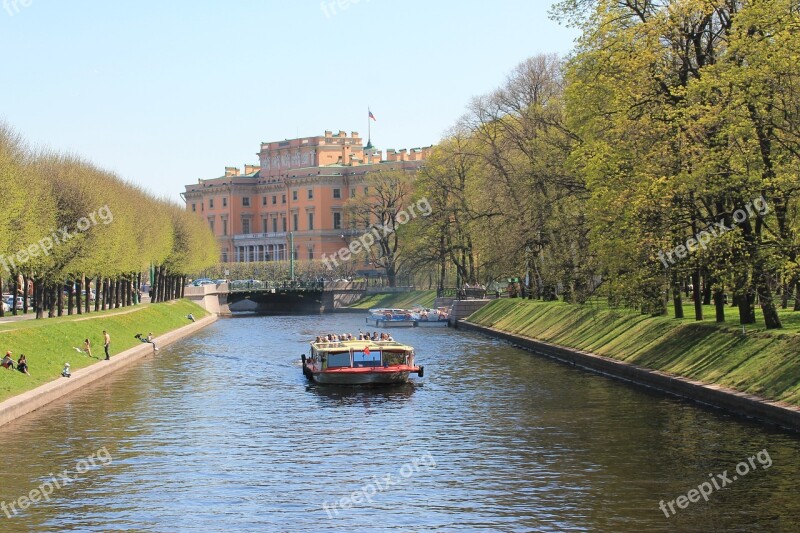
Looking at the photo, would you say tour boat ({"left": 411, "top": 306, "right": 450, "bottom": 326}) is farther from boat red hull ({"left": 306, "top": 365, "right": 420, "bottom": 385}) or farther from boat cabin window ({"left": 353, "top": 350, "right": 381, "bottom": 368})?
boat red hull ({"left": 306, "top": 365, "right": 420, "bottom": 385})

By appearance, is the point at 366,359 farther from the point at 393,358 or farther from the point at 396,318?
the point at 396,318

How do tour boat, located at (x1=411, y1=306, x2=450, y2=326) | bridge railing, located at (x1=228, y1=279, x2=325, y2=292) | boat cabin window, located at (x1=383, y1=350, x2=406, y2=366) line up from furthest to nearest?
bridge railing, located at (x1=228, y1=279, x2=325, y2=292) → tour boat, located at (x1=411, y1=306, x2=450, y2=326) → boat cabin window, located at (x1=383, y1=350, x2=406, y2=366)

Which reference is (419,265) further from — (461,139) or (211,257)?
(211,257)

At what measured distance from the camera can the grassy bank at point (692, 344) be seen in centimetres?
4062

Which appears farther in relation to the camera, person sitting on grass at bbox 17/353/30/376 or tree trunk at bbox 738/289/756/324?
tree trunk at bbox 738/289/756/324

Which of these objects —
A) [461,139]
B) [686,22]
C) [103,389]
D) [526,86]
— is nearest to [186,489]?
[103,389]

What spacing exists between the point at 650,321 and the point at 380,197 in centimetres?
9998

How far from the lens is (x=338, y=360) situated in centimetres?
5603

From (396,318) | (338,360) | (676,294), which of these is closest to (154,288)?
(396,318)

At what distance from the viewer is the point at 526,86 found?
8688 cm

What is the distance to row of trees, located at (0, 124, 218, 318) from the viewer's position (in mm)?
67062

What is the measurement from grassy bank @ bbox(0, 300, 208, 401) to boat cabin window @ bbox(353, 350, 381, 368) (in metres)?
13.3

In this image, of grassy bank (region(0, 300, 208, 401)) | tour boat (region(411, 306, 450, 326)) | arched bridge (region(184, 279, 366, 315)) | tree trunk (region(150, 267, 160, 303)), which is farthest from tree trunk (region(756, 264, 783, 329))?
arched bridge (region(184, 279, 366, 315))

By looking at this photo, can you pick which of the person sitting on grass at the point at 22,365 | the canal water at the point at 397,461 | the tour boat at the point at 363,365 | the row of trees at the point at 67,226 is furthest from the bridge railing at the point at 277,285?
the person sitting on grass at the point at 22,365
